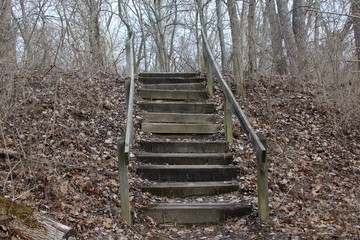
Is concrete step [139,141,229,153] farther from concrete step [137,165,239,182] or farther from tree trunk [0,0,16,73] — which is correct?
tree trunk [0,0,16,73]

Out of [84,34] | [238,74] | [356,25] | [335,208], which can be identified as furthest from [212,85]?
[84,34]

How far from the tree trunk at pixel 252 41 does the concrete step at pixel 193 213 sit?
4828 mm

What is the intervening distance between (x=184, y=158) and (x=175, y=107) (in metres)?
1.84

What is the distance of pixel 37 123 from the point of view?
6.01 m

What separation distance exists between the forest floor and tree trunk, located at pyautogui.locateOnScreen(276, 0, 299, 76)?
47.5 inches

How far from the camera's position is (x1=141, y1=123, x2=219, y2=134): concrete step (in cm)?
694

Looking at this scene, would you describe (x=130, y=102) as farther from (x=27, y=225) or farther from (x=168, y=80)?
(x=168, y=80)

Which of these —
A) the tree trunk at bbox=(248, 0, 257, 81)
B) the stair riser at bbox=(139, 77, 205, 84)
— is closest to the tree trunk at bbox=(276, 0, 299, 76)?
the tree trunk at bbox=(248, 0, 257, 81)

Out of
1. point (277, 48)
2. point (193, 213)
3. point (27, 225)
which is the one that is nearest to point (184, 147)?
point (193, 213)

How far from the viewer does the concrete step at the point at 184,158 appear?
599 cm

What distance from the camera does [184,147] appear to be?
A: 6.39 m

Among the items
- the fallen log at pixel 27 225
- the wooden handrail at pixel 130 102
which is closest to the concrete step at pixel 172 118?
the wooden handrail at pixel 130 102

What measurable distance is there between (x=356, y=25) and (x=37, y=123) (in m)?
7.33

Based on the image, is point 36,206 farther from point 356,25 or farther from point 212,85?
point 356,25
